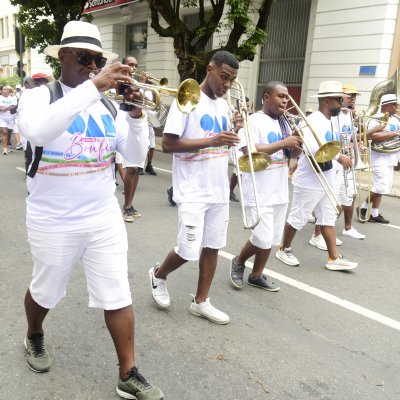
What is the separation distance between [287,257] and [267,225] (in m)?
1.22

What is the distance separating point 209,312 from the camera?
3414 mm

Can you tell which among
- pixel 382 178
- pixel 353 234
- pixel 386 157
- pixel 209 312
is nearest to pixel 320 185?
pixel 353 234

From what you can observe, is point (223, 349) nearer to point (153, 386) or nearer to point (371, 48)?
point (153, 386)

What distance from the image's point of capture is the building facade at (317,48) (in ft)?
39.6

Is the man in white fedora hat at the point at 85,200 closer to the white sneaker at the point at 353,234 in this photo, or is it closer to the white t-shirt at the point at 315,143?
the white t-shirt at the point at 315,143

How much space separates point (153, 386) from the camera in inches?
96.0

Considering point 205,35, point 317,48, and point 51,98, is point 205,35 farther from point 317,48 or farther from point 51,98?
point 51,98

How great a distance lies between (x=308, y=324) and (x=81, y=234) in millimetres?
2053

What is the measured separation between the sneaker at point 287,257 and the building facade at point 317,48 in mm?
9063

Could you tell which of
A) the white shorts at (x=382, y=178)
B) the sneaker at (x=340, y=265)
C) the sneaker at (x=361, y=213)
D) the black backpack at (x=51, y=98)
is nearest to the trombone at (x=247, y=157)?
the black backpack at (x=51, y=98)

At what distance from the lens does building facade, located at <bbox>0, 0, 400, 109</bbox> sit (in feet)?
39.6

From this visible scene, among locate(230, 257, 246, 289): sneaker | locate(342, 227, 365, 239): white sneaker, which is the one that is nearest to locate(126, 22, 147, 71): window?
locate(342, 227, 365, 239): white sneaker

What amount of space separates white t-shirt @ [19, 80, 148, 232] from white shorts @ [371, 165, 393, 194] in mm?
5113

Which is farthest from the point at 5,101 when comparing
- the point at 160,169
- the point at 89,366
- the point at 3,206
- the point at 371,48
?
the point at 89,366
